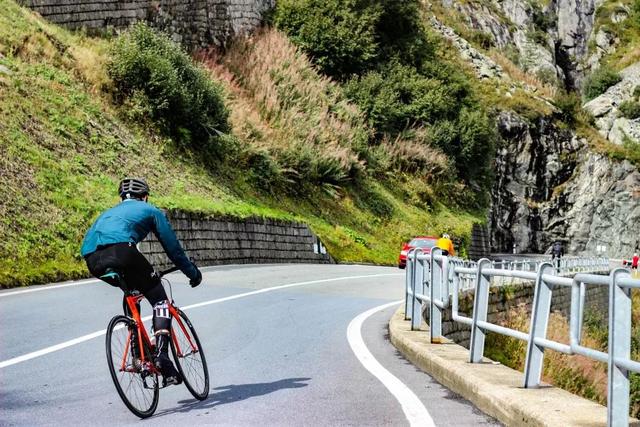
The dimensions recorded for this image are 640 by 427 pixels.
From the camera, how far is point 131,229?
6.29 m

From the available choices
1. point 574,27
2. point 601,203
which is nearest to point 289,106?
point 601,203

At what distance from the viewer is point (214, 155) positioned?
33.4 meters

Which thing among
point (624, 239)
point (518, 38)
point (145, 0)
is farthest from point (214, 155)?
point (518, 38)

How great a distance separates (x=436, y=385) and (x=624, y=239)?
63.0m

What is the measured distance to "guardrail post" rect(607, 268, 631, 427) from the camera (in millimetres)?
4797

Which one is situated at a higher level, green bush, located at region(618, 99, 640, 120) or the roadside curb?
green bush, located at region(618, 99, 640, 120)

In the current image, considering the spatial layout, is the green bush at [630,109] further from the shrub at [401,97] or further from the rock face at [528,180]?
the shrub at [401,97]

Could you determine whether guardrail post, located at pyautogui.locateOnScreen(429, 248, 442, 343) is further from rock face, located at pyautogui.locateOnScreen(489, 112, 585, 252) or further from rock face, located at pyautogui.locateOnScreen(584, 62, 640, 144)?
rock face, located at pyautogui.locateOnScreen(584, 62, 640, 144)

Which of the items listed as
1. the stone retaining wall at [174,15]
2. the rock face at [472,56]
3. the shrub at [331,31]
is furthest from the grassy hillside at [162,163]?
the rock face at [472,56]

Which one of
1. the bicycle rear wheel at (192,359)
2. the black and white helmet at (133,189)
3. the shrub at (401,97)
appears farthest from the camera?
the shrub at (401,97)

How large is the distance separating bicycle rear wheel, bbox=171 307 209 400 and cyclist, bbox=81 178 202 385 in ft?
1.27

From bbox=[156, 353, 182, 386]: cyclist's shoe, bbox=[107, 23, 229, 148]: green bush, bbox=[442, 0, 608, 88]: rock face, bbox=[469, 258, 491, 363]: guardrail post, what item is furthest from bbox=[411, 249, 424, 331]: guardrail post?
bbox=[442, 0, 608, 88]: rock face

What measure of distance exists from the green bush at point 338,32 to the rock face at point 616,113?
3158 centimetres

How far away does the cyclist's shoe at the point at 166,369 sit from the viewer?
623 centimetres
